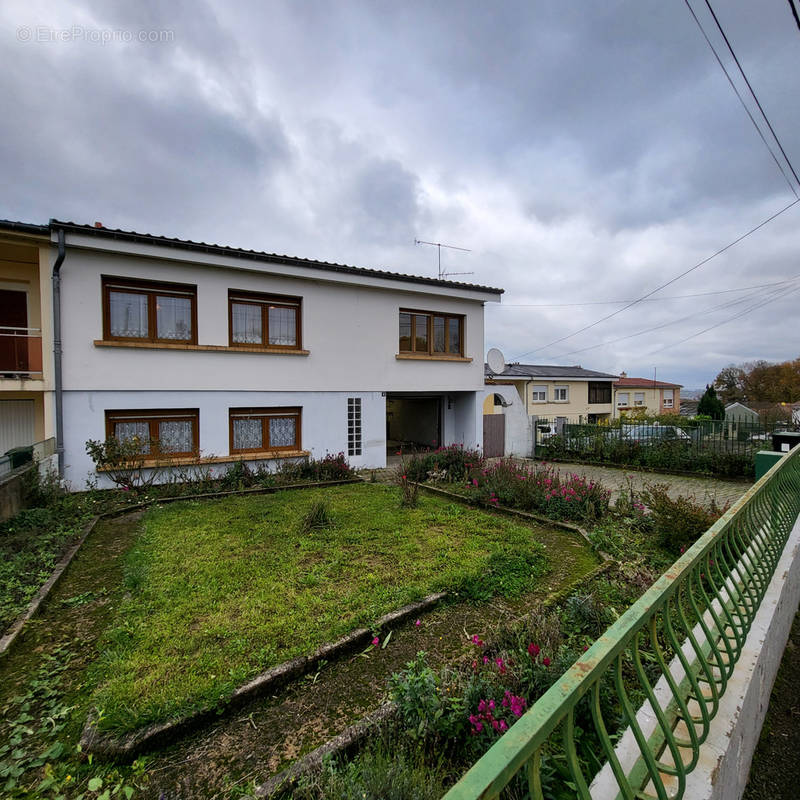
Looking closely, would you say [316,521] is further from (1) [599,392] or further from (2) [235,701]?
(1) [599,392]

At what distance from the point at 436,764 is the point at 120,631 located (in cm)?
293

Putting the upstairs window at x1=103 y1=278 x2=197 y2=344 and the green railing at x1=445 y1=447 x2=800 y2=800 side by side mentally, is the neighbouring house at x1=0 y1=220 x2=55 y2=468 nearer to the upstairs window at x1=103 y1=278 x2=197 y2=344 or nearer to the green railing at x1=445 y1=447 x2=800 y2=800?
the upstairs window at x1=103 y1=278 x2=197 y2=344

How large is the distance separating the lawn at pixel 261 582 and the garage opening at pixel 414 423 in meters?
8.59

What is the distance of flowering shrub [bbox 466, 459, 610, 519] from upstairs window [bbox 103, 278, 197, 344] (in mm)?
8072

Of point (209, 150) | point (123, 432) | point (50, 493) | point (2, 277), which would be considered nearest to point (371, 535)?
point (50, 493)

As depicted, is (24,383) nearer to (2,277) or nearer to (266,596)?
(2,277)

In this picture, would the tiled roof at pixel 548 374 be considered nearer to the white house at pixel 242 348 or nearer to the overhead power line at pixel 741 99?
the white house at pixel 242 348

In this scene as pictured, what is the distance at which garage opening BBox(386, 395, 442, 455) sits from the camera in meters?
16.3

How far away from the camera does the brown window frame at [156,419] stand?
9.59 metres

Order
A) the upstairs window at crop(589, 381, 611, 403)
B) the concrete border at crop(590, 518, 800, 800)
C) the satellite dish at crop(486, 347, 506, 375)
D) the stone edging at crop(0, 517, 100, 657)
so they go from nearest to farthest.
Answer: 1. the concrete border at crop(590, 518, 800, 800)
2. the stone edging at crop(0, 517, 100, 657)
3. the satellite dish at crop(486, 347, 506, 375)
4. the upstairs window at crop(589, 381, 611, 403)

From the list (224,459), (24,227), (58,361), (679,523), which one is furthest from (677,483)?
(24,227)

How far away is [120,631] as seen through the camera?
353cm

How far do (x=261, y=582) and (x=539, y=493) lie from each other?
17.1ft

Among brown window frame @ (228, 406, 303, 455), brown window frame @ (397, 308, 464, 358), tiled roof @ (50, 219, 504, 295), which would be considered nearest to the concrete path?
brown window frame @ (397, 308, 464, 358)
